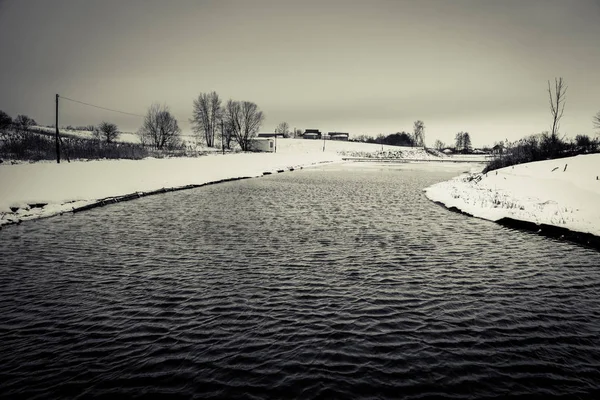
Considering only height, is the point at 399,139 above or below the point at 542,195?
above

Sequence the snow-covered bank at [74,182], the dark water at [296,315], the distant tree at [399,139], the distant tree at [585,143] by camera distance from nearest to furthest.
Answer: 1. the dark water at [296,315]
2. the snow-covered bank at [74,182]
3. the distant tree at [585,143]
4. the distant tree at [399,139]

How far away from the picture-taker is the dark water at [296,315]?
5.12 m

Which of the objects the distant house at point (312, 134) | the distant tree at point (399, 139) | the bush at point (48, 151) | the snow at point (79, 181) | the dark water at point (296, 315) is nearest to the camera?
the dark water at point (296, 315)

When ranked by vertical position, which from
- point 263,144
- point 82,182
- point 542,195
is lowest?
point 542,195

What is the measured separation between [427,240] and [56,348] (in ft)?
37.4

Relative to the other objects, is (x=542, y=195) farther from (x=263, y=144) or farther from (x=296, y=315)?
(x=263, y=144)

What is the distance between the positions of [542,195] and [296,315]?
20.0 meters

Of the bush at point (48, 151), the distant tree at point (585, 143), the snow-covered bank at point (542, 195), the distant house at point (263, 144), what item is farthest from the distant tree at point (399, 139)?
the snow-covered bank at point (542, 195)

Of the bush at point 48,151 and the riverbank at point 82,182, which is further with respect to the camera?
the bush at point 48,151

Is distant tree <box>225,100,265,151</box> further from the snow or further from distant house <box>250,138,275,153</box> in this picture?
the snow

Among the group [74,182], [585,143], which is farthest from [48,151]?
[585,143]

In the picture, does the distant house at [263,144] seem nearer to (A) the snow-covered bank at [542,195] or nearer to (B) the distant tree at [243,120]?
(B) the distant tree at [243,120]

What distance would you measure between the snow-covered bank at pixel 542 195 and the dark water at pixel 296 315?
351cm

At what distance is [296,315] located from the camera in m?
7.17
